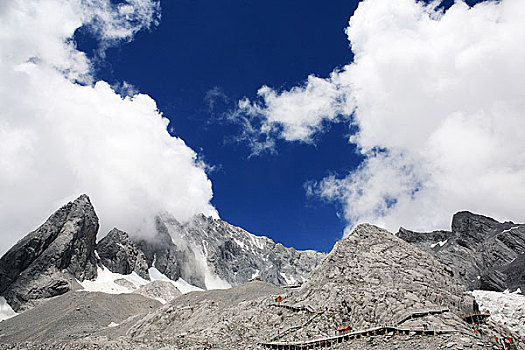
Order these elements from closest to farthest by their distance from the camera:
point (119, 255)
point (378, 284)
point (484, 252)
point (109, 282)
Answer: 1. point (378, 284)
2. point (484, 252)
3. point (109, 282)
4. point (119, 255)

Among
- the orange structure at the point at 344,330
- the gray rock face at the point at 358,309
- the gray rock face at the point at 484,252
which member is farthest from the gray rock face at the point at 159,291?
the orange structure at the point at 344,330

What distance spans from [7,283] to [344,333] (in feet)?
471

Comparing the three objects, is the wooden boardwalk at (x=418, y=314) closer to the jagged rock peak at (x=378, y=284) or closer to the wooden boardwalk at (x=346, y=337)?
the jagged rock peak at (x=378, y=284)

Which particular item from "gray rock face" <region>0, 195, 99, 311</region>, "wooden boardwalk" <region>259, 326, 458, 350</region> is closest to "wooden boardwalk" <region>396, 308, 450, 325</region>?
"wooden boardwalk" <region>259, 326, 458, 350</region>

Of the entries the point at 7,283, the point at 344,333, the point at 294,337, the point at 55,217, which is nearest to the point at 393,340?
the point at 344,333

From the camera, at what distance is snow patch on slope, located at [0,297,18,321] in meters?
122

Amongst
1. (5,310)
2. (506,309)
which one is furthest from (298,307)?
(5,310)

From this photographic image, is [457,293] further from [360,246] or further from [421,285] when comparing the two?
[360,246]

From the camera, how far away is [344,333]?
35.5 metres

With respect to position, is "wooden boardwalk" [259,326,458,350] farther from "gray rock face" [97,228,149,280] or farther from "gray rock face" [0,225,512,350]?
"gray rock face" [97,228,149,280]

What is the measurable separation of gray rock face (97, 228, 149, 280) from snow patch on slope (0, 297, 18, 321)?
5295 centimetres

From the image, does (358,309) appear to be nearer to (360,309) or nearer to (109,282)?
(360,309)

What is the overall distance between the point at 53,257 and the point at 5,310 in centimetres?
2474

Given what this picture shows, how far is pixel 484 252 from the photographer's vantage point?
121 m
